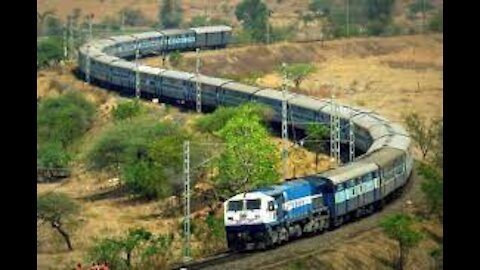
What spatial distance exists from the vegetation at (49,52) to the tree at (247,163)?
158ft

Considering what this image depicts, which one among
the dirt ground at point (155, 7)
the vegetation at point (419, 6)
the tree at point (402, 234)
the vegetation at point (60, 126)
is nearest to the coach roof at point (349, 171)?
the tree at point (402, 234)

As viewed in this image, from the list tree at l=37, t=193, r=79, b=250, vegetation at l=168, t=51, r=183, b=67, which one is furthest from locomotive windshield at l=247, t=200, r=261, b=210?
vegetation at l=168, t=51, r=183, b=67

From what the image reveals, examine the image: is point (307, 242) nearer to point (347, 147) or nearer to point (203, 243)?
point (203, 243)

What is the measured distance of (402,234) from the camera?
103 ft

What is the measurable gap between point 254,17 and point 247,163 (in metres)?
82.1

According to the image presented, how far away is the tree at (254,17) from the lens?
106 m

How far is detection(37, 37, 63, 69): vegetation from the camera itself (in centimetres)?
8569

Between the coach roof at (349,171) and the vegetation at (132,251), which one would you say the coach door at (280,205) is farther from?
the vegetation at (132,251)

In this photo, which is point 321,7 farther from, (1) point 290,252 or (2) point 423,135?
(1) point 290,252

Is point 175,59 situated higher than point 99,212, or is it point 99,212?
point 175,59

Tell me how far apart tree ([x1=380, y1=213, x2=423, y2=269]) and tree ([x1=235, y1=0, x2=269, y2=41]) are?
7363 centimetres

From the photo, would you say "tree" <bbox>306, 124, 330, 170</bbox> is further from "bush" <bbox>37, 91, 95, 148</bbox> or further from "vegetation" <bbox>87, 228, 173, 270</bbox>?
"vegetation" <bbox>87, 228, 173, 270</bbox>

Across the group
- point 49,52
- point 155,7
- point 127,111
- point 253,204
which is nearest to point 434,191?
point 253,204

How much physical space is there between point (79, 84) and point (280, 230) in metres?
48.1
